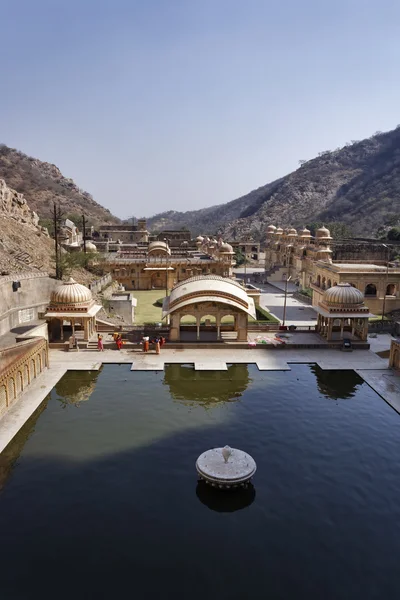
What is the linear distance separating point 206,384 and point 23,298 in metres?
16.4

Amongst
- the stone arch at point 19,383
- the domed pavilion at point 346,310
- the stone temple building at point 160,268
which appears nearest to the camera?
the stone arch at point 19,383

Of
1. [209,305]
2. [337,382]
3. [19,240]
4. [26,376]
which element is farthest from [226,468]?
[19,240]

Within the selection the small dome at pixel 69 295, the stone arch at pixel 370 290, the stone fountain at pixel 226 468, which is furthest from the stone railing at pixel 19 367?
the stone arch at pixel 370 290

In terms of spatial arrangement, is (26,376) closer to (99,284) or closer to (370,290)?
(99,284)

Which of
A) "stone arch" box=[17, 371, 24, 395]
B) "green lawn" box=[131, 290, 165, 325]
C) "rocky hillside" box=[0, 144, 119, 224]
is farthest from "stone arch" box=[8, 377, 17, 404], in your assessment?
"rocky hillside" box=[0, 144, 119, 224]

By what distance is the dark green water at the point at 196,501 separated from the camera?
11.5 m

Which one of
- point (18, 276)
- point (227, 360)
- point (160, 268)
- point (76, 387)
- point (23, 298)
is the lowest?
point (76, 387)

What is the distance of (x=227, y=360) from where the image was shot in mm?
28469

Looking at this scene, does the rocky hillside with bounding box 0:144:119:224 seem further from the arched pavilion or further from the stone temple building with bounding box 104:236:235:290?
the arched pavilion

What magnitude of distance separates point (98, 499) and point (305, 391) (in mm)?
13085

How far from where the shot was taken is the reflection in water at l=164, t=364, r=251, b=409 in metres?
23.0

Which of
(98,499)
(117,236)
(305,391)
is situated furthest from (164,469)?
(117,236)

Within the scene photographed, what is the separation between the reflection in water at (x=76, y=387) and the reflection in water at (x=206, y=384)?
4.17m

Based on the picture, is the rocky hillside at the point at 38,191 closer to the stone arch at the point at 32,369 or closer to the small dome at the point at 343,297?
the stone arch at the point at 32,369
